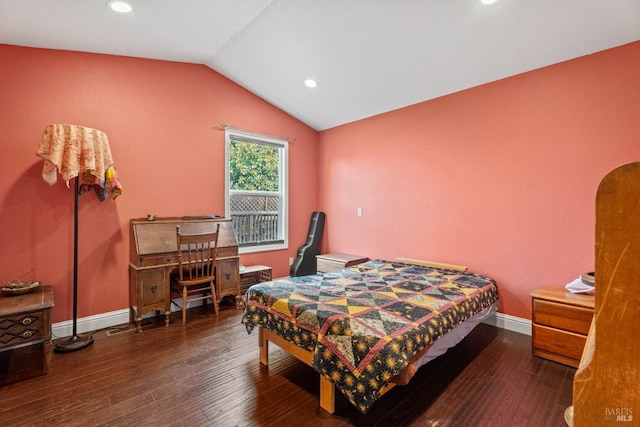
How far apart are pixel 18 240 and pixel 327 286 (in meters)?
2.73

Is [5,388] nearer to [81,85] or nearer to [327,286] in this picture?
[327,286]

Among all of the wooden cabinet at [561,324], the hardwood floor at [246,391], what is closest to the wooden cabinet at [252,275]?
the hardwood floor at [246,391]

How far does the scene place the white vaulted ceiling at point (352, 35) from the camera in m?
2.29

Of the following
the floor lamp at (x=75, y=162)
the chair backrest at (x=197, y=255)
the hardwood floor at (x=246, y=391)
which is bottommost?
the hardwood floor at (x=246, y=391)

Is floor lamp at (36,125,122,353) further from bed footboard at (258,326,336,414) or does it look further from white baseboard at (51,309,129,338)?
bed footboard at (258,326,336,414)

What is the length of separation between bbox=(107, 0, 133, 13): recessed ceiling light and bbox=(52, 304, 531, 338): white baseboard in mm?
2761

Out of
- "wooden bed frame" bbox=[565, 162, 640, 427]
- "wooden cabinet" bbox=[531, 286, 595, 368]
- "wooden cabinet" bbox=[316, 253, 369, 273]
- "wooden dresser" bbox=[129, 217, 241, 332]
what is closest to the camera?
"wooden bed frame" bbox=[565, 162, 640, 427]

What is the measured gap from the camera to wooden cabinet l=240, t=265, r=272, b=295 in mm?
3872

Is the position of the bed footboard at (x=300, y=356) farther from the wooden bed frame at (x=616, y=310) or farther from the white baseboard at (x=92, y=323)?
the white baseboard at (x=92, y=323)

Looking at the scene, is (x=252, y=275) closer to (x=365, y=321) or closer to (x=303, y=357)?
(x=303, y=357)

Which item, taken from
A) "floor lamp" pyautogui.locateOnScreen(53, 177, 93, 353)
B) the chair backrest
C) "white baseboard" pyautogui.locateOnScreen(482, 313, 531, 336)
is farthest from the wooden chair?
"white baseboard" pyautogui.locateOnScreen(482, 313, 531, 336)

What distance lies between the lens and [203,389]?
6.61 ft

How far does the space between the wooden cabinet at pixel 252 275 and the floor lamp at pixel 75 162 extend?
1599 millimetres

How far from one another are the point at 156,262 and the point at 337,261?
2200 millimetres
